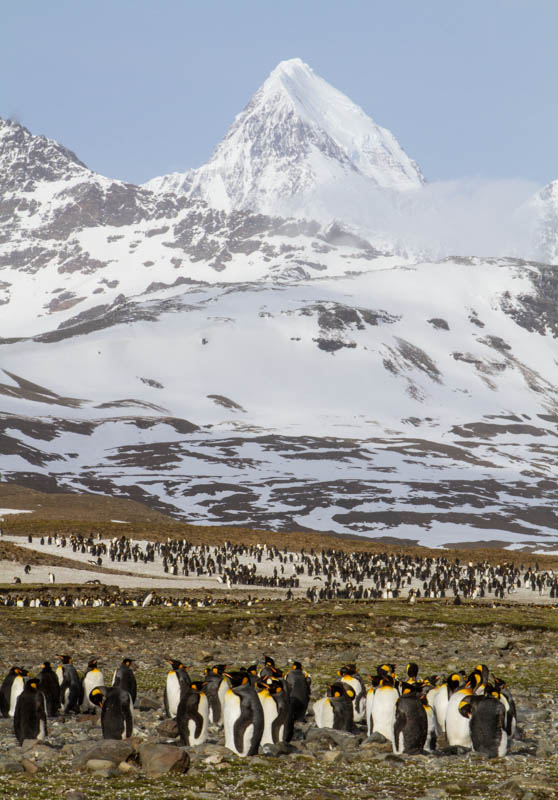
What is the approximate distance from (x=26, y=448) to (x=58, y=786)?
18934cm

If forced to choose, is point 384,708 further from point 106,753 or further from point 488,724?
point 106,753

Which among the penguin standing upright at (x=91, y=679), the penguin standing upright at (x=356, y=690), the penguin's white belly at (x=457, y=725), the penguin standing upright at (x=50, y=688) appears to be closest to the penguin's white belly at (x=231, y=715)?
the penguin's white belly at (x=457, y=725)

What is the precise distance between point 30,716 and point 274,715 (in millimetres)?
3703

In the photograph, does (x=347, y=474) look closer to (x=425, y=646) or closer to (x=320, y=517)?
(x=320, y=517)

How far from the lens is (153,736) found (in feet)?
51.5

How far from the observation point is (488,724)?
1372cm

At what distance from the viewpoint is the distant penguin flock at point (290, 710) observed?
13914mm

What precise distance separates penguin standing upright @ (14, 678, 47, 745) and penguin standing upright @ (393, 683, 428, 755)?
538 cm

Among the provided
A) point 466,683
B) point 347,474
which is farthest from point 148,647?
point 347,474

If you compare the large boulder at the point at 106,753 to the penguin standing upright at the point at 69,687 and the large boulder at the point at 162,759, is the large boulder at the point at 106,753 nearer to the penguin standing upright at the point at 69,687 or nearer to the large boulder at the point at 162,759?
the large boulder at the point at 162,759

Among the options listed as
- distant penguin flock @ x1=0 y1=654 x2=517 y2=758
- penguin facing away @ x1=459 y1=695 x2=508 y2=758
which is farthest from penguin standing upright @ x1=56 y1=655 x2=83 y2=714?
penguin facing away @ x1=459 y1=695 x2=508 y2=758

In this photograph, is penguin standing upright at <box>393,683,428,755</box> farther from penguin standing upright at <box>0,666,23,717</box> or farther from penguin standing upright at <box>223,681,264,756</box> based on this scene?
penguin standing upright at <box>0,666,23,717</box>

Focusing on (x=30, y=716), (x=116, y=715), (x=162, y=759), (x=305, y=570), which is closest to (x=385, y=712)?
(x=162, y=759)

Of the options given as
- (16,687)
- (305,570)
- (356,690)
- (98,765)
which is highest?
(305,570)
